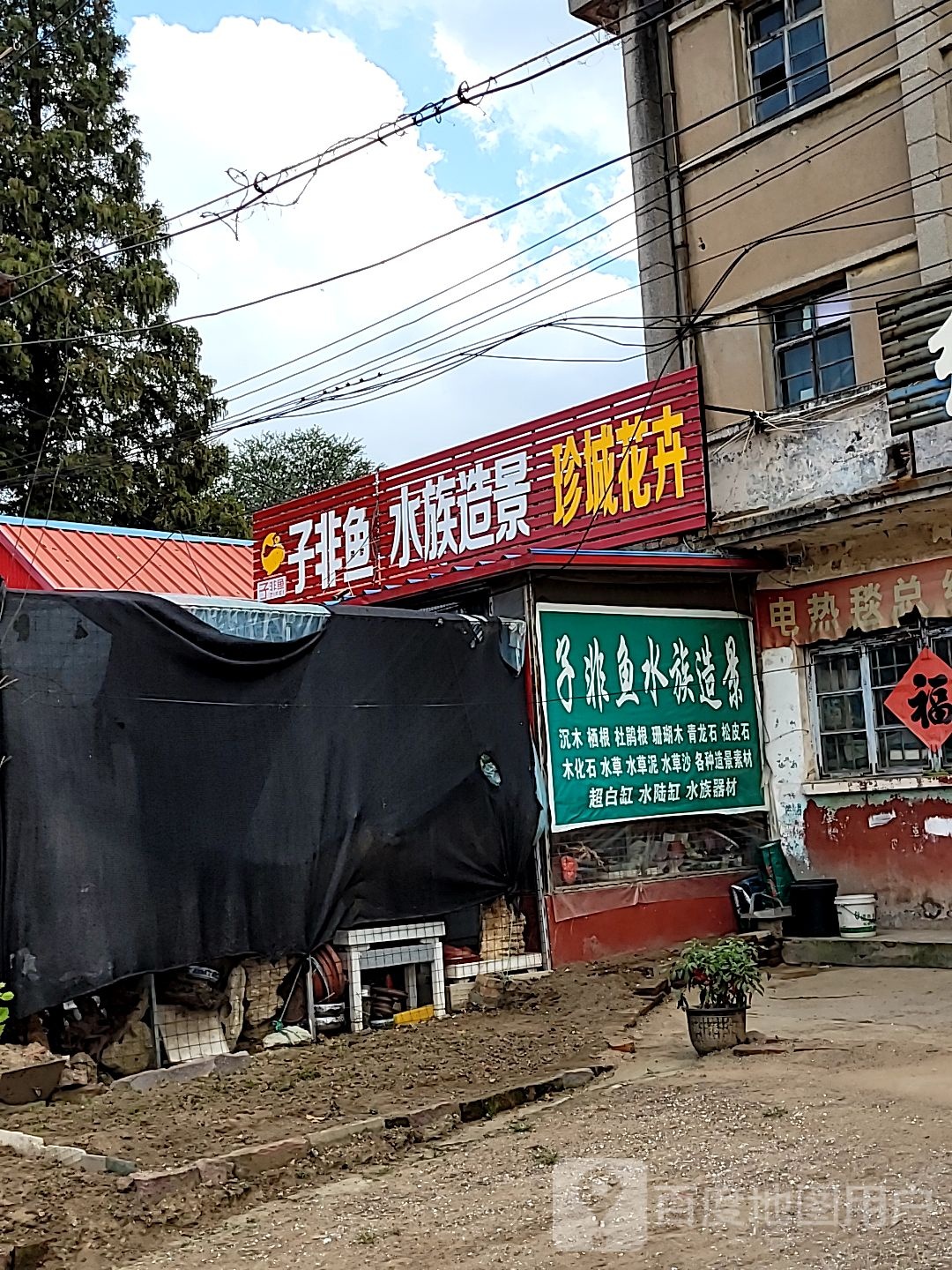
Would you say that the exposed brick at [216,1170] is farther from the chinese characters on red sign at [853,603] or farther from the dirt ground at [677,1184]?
the chinese characters on red sign at [853,603]

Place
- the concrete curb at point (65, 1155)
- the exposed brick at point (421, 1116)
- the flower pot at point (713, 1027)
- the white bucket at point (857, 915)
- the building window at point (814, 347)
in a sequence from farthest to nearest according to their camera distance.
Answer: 1. the building window at point (814, 347)
2. the white bucket at point (857, 915)
3. the flower pot at point (713, 1027)
4. the exposed brick at point (421, 1116)
5. the concrete curb at point (65, 1155)

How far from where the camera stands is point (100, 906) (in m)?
7.99

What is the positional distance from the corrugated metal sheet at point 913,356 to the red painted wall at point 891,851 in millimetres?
3316

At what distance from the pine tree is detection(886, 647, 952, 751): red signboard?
56.1ft

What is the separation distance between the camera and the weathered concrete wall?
456 inches

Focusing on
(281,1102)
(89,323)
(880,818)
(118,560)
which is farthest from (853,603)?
(89,323)

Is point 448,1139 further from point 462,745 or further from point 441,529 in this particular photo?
point 441,529

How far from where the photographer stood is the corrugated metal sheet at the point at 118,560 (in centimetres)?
1622

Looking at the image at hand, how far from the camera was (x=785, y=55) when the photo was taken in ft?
43.7

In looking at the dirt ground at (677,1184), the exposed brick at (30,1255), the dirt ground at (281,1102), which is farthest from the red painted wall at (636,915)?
the exposed brick at (30,1255)

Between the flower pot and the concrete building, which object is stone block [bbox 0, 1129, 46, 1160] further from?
the concrete building

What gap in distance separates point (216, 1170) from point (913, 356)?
866 cm

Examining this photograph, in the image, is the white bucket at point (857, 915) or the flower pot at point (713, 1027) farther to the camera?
the white bucket at point (857, 915)

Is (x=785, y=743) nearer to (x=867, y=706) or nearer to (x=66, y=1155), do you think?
(x=867, y=706)
